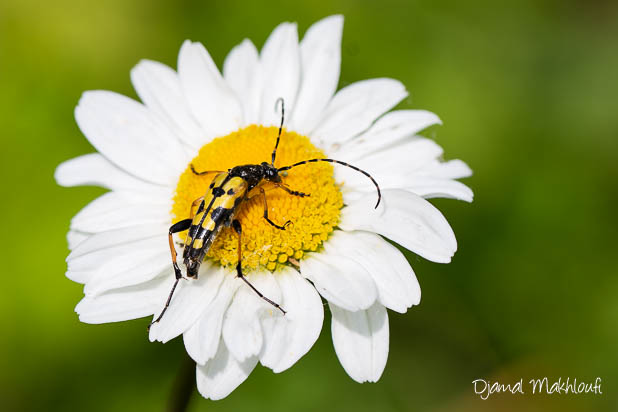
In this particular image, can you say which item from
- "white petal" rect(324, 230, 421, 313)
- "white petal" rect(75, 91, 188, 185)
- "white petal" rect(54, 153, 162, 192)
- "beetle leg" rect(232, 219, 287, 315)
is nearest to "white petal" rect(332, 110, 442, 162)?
"white petal" rect(324, 230, 421, 313)

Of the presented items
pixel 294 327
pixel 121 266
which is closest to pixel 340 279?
pixel 294 327

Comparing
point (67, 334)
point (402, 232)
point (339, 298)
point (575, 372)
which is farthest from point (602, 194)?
point (67, 334)

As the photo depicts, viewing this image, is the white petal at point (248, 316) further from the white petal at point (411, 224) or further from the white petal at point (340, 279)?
the white petal at point (411, 224)

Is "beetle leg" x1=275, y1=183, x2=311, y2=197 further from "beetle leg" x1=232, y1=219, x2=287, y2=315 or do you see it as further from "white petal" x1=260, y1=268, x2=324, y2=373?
"white petal" x1=260, y1=268, x2=324, y2=373

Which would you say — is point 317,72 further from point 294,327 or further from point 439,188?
point 294,327

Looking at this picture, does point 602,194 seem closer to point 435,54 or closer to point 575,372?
point 575,372

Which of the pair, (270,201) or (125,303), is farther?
(270,201)

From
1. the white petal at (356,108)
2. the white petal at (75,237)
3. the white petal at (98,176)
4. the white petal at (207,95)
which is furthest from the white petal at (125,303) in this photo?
the white petal at (356,108)
